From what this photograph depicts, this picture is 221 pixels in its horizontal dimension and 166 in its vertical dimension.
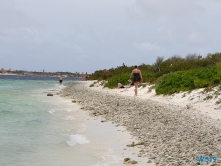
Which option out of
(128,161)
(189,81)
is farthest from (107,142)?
(189,81)

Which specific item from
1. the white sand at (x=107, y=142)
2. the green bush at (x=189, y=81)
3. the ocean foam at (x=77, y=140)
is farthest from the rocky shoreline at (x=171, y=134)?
the green bush at (x=189, y=81)

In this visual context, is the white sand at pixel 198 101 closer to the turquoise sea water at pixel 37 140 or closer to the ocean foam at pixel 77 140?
the ocean foam at pixel 77 140

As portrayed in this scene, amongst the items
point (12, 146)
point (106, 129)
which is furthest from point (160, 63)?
point (12, 146)

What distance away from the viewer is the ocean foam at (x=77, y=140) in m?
9.73

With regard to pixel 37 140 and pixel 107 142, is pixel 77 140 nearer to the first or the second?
pixel 107 142

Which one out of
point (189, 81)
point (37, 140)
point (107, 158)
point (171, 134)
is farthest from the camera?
point (189, 81)

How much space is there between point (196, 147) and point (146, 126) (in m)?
3.70

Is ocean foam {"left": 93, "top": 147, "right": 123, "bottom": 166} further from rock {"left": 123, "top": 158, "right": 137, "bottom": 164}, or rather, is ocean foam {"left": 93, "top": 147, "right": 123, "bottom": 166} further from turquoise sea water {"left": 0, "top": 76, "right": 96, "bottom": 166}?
turquoise sea water {"left": 0, "top": 76, "right": 96, "bottom": 166}

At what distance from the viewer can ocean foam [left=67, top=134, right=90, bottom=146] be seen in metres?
9.73

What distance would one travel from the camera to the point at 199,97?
1780 centimetres

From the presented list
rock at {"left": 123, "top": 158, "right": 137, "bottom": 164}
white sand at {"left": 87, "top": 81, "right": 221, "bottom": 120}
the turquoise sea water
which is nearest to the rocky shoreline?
rock at {"left": 123, "top": 158, "right": 137, "bottom": 164}

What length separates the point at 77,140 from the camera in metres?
10.1

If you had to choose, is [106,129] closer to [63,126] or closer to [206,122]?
[63,126]

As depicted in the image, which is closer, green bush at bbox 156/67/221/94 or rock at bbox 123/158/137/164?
rock at bbox 123/158/137/164
